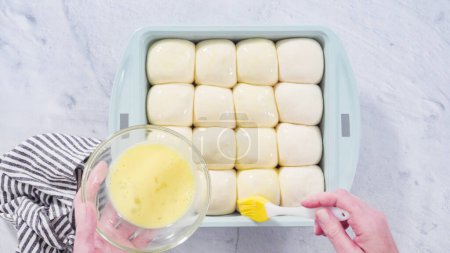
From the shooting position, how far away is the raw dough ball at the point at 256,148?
0.99m

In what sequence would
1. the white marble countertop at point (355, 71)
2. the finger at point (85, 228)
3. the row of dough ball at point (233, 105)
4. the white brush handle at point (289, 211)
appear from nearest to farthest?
1. the finger at point (85, 228)
2. the white brush handle at point (289, 211)
3. the row of dough ball at point (233, 105)
4. the white marble countertop at point (355, 71)

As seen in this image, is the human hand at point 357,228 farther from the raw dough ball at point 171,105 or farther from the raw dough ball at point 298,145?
the raw dough ball at point 171,105

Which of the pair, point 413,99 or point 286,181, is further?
point 413,99

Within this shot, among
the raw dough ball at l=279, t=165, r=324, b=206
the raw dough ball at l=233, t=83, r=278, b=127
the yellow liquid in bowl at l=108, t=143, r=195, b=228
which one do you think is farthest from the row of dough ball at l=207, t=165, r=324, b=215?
the yellow liquid in bowl at l=108, t=143, r=195, b=228

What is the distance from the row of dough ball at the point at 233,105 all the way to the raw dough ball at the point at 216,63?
0.06 feet

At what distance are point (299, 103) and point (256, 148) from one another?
0.42 ft

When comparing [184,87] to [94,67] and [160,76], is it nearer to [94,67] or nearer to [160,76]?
[160,76]

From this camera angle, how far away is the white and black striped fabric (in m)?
0.99

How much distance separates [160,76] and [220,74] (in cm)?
12

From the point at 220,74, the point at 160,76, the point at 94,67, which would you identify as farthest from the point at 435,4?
the point at 94,67

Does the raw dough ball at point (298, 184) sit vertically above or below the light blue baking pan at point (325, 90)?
below

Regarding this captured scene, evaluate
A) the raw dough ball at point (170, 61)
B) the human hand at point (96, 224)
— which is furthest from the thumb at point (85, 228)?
the raw dough ball at point (170, 61)

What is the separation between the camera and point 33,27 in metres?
1.15

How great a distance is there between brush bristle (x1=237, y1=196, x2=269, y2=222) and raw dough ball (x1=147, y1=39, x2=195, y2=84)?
29 cm
